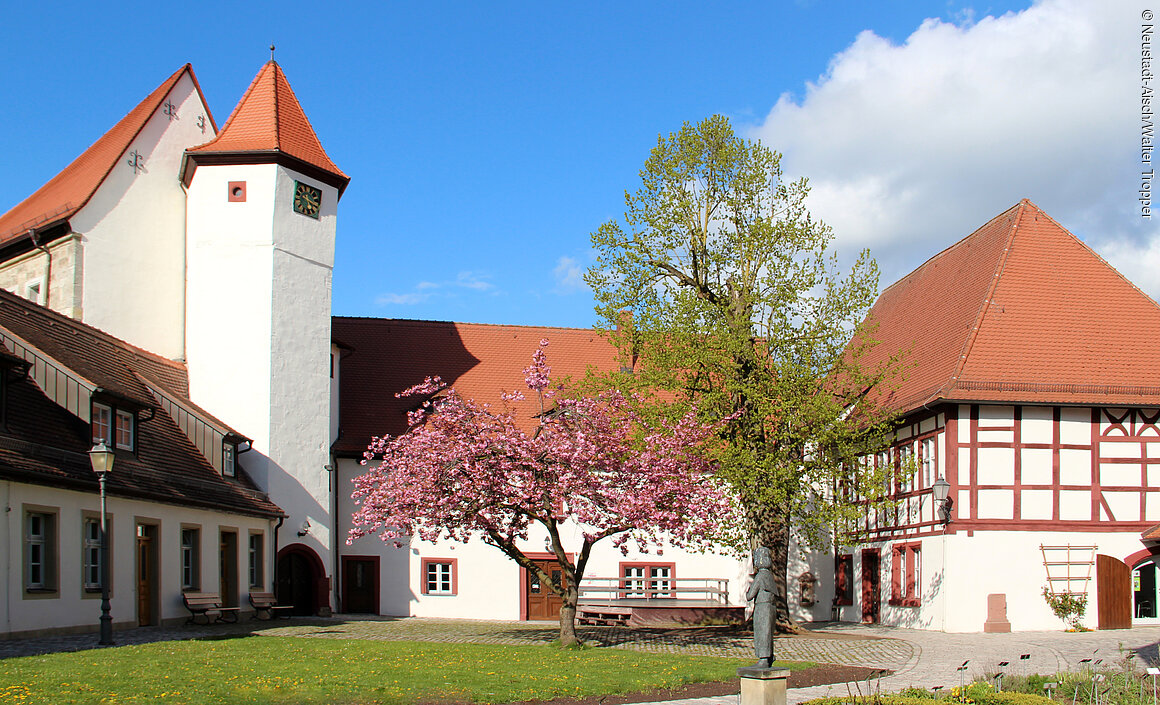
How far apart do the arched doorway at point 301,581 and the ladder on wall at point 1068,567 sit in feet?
58.0

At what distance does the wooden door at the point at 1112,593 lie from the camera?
24656 millimetres

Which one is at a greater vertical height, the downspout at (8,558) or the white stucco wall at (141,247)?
the white stucco wall at (141,247)

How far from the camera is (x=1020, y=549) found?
25000 mm

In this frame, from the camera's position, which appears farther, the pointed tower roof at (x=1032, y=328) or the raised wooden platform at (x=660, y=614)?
the raised wooden platform at (x=660, y=614)

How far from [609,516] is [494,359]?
636 inches

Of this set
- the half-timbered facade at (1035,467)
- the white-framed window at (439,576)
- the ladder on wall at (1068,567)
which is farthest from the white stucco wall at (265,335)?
the ladder on wall at (1068,567)

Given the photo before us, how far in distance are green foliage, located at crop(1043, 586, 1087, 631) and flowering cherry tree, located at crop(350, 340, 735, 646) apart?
26.3ft

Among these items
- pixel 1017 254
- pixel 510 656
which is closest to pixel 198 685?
pixel 510 656

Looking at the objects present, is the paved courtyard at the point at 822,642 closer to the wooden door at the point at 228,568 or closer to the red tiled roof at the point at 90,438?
the wooden door at the point at 228,568

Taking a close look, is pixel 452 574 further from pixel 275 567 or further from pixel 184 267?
pixel 184 267

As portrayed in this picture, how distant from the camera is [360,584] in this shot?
3241cm

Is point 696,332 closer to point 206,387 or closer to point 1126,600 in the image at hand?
point 1126,600

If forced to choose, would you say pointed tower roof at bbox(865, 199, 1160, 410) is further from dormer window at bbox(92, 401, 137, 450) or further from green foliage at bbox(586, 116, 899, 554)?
dormer window at bbox(92, 401, 137, 450)

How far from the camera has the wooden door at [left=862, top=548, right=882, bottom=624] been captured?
29359mm
